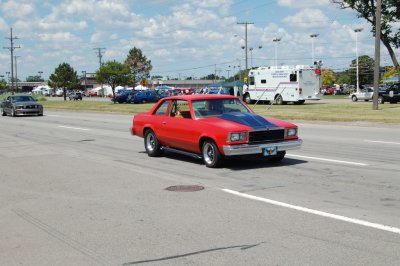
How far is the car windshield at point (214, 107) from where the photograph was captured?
11.2m

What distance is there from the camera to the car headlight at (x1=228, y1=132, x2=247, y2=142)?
1003 cm

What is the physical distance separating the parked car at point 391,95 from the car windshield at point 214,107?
30094 mm

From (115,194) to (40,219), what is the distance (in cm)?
166

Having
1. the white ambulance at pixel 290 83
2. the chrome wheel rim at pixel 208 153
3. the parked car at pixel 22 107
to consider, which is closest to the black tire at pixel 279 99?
the white ambulance at pixel 290 83

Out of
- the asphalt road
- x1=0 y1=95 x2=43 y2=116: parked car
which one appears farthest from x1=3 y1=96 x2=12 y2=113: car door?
the asphalt road

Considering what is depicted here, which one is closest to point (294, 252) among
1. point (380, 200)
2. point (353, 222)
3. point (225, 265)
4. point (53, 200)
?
point (225, 265)

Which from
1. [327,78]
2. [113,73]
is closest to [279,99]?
[113,73]

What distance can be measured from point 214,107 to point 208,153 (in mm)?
1163

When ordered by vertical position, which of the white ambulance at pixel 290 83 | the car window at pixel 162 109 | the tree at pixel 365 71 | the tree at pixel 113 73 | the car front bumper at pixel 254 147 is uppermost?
the tree at pixel 365 71

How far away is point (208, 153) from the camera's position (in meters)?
10.7

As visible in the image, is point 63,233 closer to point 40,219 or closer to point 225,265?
point 40,219

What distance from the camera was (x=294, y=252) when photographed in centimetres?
526

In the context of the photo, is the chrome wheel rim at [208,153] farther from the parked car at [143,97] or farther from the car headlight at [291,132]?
the parked car at [143,97]

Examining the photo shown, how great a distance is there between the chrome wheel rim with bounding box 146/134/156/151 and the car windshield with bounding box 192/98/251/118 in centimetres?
185
